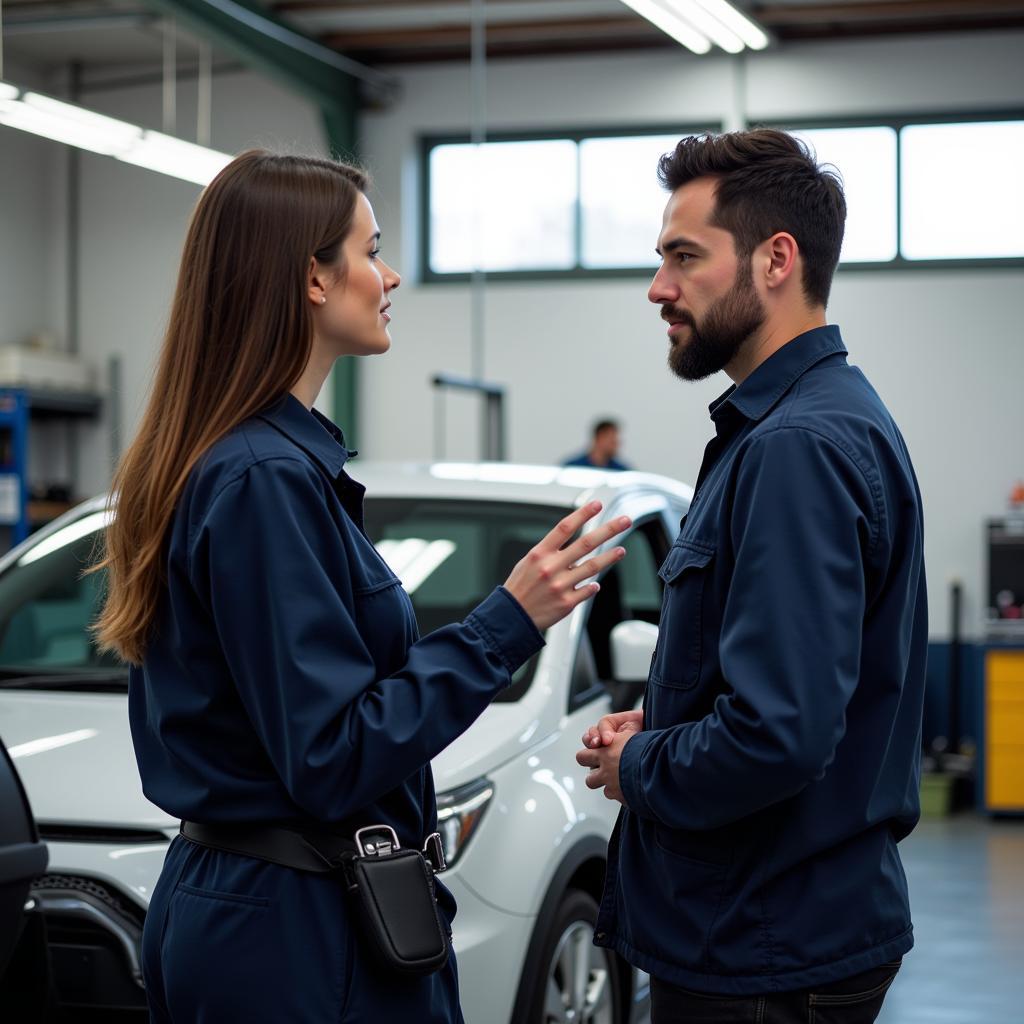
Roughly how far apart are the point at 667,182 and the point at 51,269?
387 inches

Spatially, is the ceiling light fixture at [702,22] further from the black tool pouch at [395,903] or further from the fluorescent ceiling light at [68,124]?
the black tool pouch at [395,903]

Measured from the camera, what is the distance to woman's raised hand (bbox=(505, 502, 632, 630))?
154cm

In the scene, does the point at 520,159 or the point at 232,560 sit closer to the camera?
the point at 232,560

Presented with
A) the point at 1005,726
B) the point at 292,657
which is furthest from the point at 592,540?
the point at 1005,726

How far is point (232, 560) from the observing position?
141cm

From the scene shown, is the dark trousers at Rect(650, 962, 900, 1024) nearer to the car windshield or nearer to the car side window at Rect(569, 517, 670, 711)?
the car side window at Rect(569, 517, 670, 711)

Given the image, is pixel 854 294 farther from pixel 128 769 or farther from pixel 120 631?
pixel 120 631

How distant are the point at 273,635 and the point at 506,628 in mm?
259

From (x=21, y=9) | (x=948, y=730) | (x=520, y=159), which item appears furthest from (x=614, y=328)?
(x=21, y=9)

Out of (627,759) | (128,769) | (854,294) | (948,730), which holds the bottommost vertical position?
(948,730)

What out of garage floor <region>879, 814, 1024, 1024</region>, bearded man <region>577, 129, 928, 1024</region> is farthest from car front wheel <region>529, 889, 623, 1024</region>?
garage floor <region>879, 814, 1024, 1024</region>

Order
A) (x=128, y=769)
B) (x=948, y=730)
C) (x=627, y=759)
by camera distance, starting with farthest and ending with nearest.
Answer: (x=948, y=730)
(x=128, y=769)
(x=627, y=759)

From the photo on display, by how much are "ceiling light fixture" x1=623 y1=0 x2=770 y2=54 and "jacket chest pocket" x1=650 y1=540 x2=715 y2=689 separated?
537 cm

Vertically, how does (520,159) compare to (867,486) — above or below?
above
